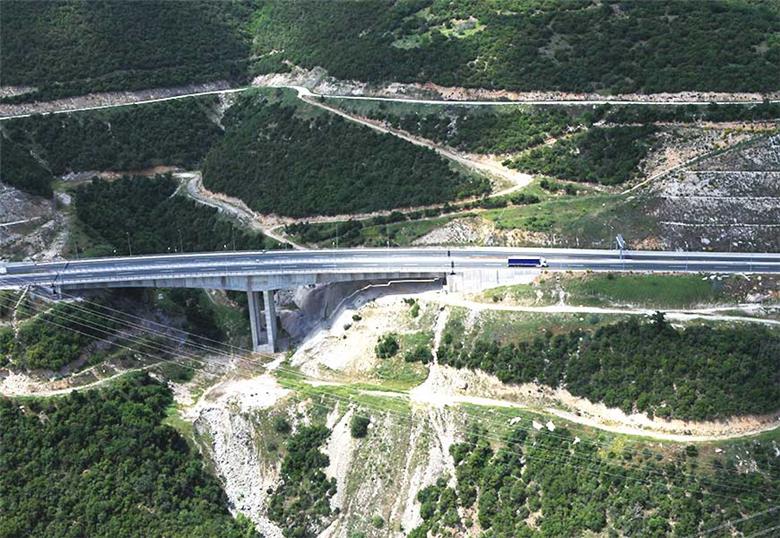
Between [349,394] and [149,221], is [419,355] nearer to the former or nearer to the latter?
[349,394]

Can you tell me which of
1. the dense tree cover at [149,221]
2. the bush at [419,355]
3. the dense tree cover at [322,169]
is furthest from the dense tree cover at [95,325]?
the bush at [419,355]

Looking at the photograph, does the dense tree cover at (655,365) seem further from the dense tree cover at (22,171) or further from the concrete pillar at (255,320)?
the dense tree cover at (22,171)

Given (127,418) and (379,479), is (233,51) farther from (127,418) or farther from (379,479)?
(379,479)

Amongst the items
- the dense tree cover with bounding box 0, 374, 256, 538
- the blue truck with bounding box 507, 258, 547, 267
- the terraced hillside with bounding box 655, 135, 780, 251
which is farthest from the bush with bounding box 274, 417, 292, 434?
the terraced hillside with bounding box 655, 135, 780, 251

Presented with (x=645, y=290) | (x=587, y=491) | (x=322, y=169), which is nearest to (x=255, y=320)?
(x=322, y=169)

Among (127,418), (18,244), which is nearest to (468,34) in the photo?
(18,244)

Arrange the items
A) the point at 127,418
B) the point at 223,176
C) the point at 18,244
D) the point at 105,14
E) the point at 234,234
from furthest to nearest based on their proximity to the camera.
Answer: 1. the point at 105,14
2. the point at 223,176
3. the point at 234,234
4. the point at 18,244
5. the point at 127,418

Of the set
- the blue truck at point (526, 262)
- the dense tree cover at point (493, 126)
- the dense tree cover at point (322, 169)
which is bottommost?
the blue truck at point (526, 262)
